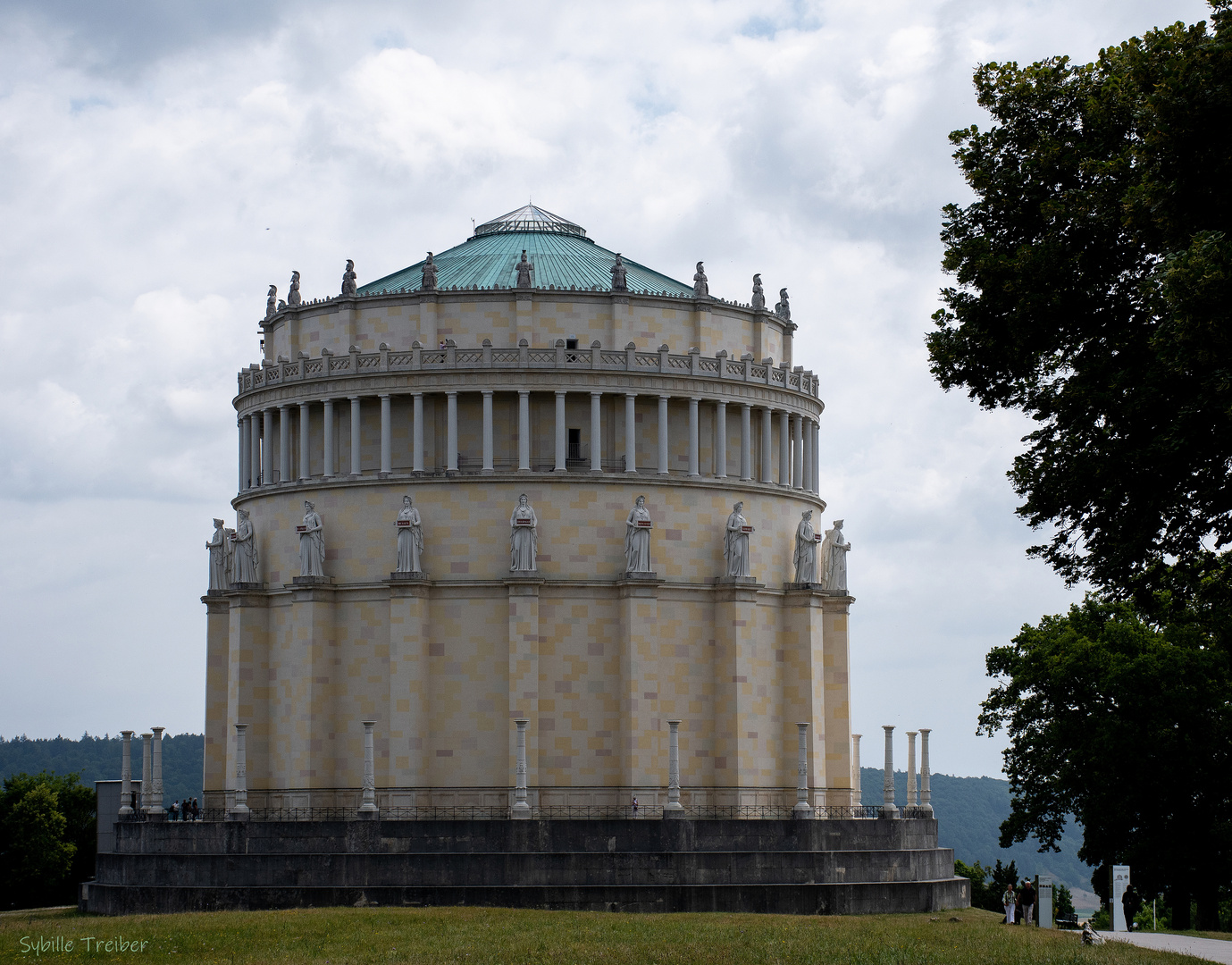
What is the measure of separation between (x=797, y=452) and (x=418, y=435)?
52.7 feet

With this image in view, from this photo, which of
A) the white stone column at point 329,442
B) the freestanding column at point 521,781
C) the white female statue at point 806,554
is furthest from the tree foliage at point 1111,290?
the white stone column at point 329,442

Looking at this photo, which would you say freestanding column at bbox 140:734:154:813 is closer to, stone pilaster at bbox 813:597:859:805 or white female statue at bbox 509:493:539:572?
white female statue at bbox 509:493:539:572

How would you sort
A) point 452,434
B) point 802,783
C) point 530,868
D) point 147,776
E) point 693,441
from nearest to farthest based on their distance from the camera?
point 530,868, point 802,783, point 452,434, point 147,776, point 693,441

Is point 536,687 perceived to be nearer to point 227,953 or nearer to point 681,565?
point 681,565

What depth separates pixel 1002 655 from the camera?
78.8 m

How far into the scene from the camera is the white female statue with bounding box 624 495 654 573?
6450 centimetres

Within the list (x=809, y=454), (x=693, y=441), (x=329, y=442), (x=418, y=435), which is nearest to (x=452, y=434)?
(x=418, y=435)

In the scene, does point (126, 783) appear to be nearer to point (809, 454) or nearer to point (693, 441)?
point (693, 441)

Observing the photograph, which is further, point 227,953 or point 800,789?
point 800,789

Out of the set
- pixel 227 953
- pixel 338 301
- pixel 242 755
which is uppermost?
pixel 338 301

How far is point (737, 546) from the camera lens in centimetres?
6625

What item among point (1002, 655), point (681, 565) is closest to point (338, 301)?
point (681, 565)

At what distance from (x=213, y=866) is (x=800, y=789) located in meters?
20.2

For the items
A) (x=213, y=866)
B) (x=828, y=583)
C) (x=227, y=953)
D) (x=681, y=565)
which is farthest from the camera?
(x=828, y=583)
